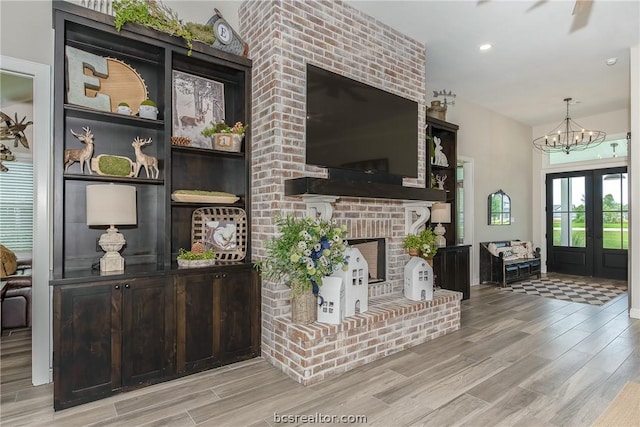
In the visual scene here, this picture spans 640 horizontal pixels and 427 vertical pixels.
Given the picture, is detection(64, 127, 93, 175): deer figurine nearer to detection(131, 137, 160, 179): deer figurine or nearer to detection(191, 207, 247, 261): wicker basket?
detection(131, 137, 160, 179): deer figurine

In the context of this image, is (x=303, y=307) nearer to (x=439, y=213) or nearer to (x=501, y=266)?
(x=439, y=213)

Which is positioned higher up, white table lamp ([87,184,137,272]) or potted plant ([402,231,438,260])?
white table lamp ([87,184,137,272])

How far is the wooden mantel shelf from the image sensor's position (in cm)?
270

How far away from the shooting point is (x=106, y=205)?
7.89ft

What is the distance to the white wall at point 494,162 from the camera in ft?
20.5

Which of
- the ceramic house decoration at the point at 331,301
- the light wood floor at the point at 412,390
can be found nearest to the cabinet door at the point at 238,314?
the light wood floor at the point at 412,390

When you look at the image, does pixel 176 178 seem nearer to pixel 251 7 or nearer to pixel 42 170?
pixel 42 170

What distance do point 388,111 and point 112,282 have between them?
2867 millimetres

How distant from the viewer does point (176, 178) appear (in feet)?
9.87

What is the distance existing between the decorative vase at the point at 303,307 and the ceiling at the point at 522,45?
2528 mm

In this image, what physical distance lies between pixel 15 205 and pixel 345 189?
14.8 feet

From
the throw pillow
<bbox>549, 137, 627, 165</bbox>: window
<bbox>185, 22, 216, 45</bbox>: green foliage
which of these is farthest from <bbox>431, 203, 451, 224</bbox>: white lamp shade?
the throw pillow

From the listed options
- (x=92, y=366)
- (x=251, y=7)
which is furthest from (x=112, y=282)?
(x=251, y=7)

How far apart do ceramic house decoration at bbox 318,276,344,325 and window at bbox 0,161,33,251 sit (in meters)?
4.39
